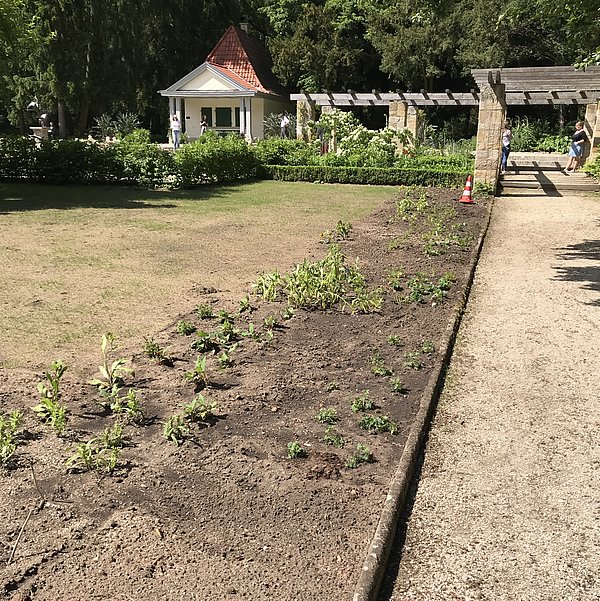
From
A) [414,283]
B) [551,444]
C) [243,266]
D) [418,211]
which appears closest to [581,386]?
[551,444]

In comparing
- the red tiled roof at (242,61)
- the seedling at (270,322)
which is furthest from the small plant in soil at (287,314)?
the red tiled roof at (242,61)

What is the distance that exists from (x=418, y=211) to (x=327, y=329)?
7.67 metres

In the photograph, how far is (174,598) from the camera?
Result: 255cm

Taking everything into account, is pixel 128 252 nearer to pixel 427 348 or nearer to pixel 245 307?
pixel 245 307

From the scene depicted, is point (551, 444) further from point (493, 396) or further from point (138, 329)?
point (138, 329)

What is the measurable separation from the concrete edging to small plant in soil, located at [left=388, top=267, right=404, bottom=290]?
179 centimetres

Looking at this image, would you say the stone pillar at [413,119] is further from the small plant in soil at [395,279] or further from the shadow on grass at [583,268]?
the small plant in soil at [395,279]

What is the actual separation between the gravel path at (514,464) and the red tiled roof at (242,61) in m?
32.3

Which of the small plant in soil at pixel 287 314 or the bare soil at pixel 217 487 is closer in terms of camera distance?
the bare soil at pixel 217 487

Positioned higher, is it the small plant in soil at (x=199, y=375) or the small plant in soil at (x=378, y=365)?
the small plant in soil at (x=199, y=375)

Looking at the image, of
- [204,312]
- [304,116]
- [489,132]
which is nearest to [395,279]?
[204,312]

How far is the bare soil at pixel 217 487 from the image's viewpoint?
8.81 ft

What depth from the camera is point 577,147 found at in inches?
837

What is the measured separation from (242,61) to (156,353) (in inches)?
1392
